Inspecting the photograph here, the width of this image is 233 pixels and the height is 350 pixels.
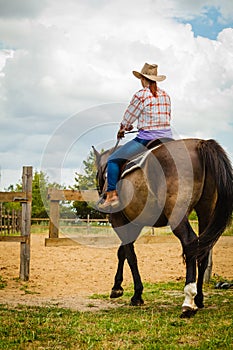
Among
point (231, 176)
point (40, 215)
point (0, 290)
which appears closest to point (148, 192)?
point (231, 176)

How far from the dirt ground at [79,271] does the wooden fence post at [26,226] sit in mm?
249

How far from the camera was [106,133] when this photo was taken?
7641mm

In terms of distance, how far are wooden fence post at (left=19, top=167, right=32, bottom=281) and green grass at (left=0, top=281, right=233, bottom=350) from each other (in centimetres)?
333

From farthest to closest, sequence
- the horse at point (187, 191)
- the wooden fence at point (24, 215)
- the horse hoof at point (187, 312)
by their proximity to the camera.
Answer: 1. the wooden fence at point (24, 215)
2. the horse at point (187, 191)
3. the horse hoof at point (187, 312)

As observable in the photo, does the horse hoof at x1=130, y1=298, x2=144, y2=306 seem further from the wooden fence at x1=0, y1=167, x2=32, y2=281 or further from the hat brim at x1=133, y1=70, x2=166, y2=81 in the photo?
the wooden fence at x1=0, y1=167, x2=32, y2=281

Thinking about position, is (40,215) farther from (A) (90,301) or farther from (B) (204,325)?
(B) (204,325)

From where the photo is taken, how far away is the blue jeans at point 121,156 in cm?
632

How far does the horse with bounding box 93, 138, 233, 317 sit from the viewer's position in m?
5.69

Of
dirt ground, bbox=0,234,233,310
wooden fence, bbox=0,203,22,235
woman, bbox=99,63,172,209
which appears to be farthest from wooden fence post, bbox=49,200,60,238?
wooden fence, bbox=0,203,22,235

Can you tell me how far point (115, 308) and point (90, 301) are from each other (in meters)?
0.82

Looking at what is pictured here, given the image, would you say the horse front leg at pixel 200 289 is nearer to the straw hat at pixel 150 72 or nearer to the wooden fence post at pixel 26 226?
the straw hat at pixel 150 72

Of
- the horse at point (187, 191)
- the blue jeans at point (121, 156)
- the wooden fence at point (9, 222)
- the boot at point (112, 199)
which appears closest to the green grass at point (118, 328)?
the horse at point (187, 191)

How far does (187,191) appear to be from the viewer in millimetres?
5684

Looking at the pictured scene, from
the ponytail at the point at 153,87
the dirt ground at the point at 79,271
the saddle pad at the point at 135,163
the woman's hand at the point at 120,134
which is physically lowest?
the dirt ground at the point at 79,271
